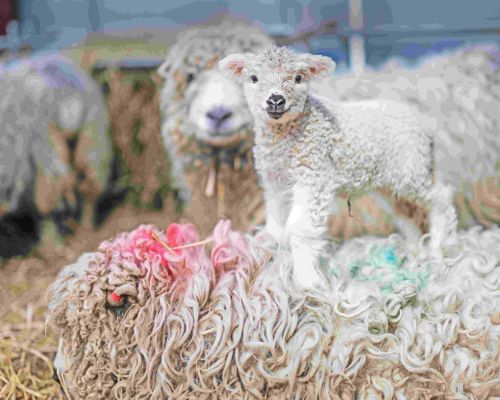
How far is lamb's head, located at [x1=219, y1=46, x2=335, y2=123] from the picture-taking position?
103 cm

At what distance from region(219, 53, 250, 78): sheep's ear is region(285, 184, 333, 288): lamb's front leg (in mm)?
200

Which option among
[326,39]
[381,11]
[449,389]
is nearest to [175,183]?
[326,39]

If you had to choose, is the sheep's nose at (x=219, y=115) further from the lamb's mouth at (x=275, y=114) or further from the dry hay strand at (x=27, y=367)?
the dry hay strand at (x=27, y=367)

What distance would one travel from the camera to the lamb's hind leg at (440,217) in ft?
4.04

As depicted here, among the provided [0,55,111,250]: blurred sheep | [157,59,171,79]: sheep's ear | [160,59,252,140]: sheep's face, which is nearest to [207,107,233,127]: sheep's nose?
[160,59,252,140]: sheep's face

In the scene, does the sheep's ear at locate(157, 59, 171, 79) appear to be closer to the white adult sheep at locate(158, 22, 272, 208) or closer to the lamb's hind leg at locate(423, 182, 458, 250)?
the white adult sheep at locate(158, 22, 272, 208)

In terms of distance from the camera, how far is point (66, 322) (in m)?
1.09

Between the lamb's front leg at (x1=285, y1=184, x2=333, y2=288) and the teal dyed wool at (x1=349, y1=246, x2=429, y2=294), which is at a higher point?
the lamb's front leg at (x1=285, y1=184, x2=333, y2=288)

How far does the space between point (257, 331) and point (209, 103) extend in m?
0.52

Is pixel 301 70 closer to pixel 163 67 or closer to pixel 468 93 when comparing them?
pixel 163 67

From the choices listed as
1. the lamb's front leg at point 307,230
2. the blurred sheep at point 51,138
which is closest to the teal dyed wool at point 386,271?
the lamb's front leg at point 307,230

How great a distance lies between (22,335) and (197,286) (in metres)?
0.46

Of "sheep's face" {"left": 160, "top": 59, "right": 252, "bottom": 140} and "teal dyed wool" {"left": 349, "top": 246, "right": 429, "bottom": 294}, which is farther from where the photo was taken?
"sheep's face" {"left": 160, "top": 59, "right": 252, "bottom": 140}

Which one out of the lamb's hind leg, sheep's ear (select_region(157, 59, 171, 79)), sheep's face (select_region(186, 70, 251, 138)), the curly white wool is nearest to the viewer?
the lamb's hind leg
